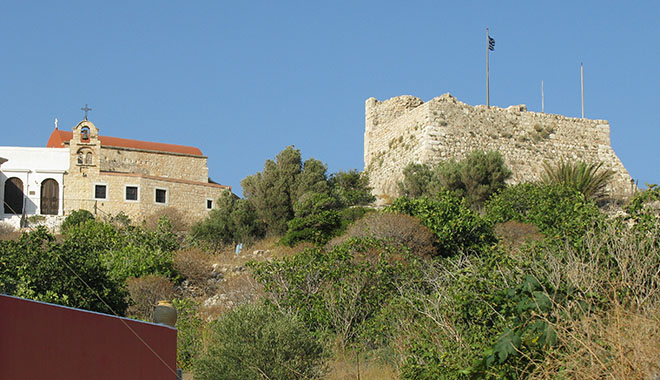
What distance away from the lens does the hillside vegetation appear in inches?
318

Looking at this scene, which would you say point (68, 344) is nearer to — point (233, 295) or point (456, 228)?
point (233, 295)

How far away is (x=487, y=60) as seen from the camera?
33.3 metres

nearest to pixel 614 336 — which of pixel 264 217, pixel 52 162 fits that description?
pixel 264 217

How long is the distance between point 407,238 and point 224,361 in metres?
8.77

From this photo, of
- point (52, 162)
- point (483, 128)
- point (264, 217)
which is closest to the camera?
point (264, 217)

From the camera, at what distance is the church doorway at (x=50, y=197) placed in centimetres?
3525

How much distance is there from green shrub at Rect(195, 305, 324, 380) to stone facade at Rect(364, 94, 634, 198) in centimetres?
1864

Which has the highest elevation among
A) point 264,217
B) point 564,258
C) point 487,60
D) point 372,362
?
point 487,60

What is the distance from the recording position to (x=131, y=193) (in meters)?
35.5

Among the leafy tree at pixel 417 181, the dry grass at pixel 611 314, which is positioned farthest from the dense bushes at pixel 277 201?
the dry grass at pixel 611 314

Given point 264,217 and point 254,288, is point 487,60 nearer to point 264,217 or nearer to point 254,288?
point 264,217

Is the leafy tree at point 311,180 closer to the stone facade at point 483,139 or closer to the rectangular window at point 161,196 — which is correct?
the stone facade at point 483,139

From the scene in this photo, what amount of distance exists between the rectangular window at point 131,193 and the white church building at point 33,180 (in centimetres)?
300

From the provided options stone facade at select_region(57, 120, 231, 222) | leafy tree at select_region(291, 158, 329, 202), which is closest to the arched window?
stone facade at select_region(57, 120, 231, 222)
